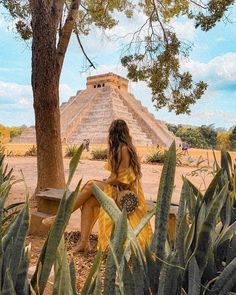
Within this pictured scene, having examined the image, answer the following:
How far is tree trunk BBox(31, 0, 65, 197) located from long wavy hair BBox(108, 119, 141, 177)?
245cm

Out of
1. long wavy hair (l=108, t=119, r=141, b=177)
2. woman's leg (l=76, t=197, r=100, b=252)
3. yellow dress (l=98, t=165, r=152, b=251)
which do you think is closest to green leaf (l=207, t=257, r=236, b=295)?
yellow dress (l=98, t=165, r=152, b=251)

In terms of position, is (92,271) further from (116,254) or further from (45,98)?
(45,98)

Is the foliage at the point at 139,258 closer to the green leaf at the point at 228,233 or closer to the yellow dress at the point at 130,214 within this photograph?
the green leaf at the point at 228,233

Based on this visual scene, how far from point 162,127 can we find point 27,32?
43427 millimetres

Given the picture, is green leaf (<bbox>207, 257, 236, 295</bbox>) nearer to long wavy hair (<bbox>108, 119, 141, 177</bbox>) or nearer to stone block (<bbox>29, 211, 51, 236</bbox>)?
long wavy hair (<bbox>108, 119, 141, 177</bbox>)

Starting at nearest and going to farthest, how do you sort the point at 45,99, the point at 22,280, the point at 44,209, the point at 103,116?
the point at 22,280
the point at 44,209
the point at 45,99
the point at 103,116

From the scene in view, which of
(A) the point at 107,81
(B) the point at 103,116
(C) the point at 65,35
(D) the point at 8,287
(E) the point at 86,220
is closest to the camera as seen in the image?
(D) the point at 8,287

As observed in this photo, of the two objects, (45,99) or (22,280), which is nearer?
(22,280)

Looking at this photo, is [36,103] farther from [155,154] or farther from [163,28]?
[155,154]

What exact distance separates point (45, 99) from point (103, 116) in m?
43.3

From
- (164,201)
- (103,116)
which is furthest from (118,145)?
(103,116)

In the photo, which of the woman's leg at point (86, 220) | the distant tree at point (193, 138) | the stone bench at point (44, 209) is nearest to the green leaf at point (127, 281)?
the woman's leg at point (86, 220)

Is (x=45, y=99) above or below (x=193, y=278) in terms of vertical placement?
above

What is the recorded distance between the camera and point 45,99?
19.3ft
